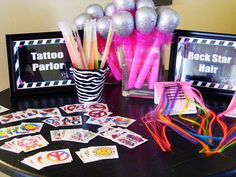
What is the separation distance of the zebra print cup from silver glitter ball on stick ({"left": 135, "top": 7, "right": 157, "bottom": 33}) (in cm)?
18

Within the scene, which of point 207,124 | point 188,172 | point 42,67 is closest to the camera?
point 188,172

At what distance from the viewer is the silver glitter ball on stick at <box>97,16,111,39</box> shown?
122 centimetres

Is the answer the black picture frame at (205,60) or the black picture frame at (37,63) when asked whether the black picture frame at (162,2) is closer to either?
the black picture frame at (205,60)

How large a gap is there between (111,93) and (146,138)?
0.36 meters

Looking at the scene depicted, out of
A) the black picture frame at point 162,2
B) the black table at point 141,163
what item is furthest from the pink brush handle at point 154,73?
the black picture frame at point 162,2

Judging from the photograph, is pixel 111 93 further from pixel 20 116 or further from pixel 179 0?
pixel 179 0

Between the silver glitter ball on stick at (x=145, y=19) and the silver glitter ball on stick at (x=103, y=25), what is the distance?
14 centimetres

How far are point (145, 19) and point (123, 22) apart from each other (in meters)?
0.07

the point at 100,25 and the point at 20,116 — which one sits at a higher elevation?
the point at 100,25

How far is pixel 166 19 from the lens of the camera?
3.60ft

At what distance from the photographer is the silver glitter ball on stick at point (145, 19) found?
108 centimetres

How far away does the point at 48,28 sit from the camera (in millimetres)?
1550

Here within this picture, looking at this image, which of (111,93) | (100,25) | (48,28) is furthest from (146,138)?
(48,28)

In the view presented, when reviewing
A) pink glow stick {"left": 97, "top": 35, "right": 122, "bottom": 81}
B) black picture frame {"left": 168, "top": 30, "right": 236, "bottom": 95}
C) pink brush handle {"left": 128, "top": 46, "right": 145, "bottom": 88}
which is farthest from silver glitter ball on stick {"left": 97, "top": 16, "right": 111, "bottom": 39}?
black picture frame {"left": 168, "top": 30, "right": 236, "bottom": 95}
